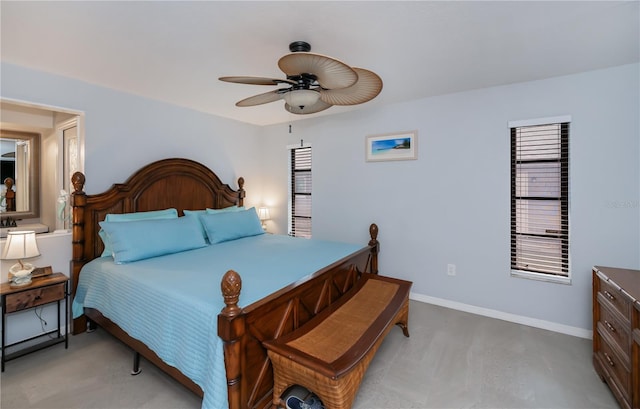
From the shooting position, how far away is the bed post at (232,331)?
1.46 meters

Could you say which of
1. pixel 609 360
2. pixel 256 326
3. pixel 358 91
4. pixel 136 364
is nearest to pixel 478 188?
pixel 609 360

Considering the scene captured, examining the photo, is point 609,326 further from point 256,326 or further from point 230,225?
point 230,225

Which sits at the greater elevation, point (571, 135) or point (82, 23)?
point (82, 23)

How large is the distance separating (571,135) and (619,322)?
1.73 meters

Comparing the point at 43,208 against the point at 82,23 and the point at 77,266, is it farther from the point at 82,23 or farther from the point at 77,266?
the point at 82,23

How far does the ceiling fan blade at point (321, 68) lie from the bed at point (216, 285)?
3.98 feet

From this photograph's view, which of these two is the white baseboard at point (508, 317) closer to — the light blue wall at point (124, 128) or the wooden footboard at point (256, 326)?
the wooden footboard at point (256, 326)

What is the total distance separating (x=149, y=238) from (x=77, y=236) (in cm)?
73

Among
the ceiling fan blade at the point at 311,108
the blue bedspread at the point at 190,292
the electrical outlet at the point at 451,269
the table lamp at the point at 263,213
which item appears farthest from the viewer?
the table lamp at the point at 263,213

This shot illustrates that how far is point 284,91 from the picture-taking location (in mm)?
2010

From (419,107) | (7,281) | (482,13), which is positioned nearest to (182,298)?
(7,281)

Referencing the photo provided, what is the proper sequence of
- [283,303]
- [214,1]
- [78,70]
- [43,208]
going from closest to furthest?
[214,1]
[283,303]
[78,70]
[43,208]

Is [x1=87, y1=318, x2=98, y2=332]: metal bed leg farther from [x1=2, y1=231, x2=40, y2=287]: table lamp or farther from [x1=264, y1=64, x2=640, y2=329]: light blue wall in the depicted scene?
[x1=264, y1=64, x2=640, y2=329]: light blue wall

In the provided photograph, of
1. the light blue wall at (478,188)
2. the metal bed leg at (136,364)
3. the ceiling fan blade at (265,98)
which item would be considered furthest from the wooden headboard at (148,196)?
the ceiling fan blade at (265,98)
